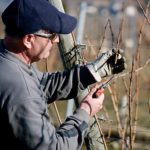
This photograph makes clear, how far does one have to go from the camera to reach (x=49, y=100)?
13.3ft

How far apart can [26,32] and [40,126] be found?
0.50 metres

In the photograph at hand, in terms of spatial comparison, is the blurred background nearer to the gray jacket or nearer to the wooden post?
the wooden post

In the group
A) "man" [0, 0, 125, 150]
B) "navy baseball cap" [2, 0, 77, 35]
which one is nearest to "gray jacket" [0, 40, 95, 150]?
"man" [0, 0, 125, 150]

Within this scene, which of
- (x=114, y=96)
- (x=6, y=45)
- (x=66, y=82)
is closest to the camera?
(x=6, y=45)

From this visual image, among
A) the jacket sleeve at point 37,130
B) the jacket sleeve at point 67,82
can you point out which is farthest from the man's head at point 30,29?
the jacket sleeve at point 67,82

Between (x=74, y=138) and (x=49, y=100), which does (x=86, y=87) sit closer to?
(x=49, y=100)

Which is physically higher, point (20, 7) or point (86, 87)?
point (20, 7)

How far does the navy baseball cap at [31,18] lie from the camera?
3.48 meters

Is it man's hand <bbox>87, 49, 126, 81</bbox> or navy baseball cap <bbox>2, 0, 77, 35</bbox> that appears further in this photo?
man's hand <bbox>87, 49, 126, 81</bbox>

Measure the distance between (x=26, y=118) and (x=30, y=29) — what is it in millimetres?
485

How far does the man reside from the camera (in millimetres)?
3297

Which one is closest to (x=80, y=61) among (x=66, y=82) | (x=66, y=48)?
(x=66, y=48)

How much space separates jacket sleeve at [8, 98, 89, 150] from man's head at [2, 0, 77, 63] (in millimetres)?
281

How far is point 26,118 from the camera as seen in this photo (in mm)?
3281
